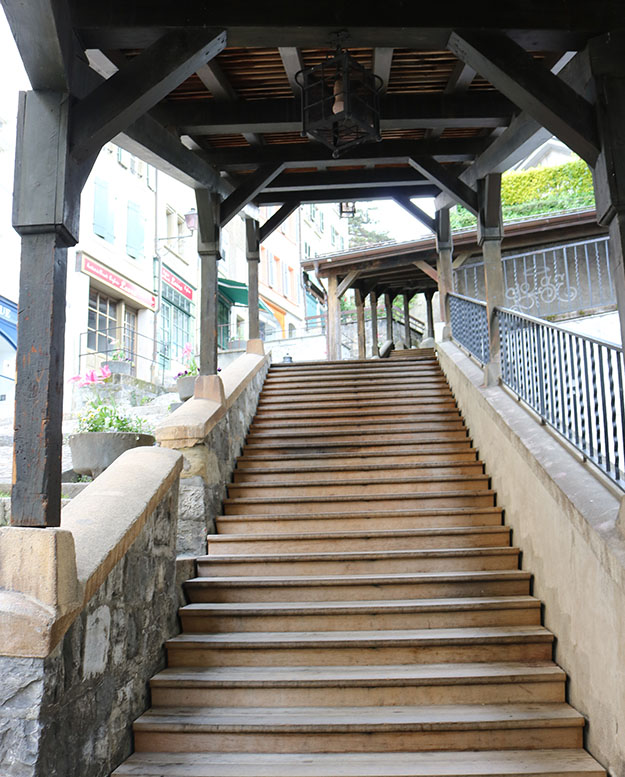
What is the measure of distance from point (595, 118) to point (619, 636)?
2248 mm

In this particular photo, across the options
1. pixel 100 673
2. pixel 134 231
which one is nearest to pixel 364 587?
pixel 100 673

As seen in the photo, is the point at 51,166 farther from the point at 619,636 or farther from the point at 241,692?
the point at 619,636

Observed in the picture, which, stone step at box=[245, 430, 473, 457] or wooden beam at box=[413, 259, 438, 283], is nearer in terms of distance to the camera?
stone step at box=[245, 430, 473, 457]

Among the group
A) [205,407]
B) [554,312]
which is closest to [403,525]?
[205,407]

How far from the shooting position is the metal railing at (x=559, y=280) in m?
9.56

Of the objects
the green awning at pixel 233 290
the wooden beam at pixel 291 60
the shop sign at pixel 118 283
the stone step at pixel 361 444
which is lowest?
the stone step at pixel 361 444

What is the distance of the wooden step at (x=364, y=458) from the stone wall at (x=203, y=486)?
34 centimetres

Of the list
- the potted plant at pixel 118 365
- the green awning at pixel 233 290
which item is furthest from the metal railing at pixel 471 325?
the green awning at pixel 233 290

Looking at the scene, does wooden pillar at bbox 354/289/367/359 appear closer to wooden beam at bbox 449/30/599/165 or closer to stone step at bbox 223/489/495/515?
stone step at bbox 223/489/495/515

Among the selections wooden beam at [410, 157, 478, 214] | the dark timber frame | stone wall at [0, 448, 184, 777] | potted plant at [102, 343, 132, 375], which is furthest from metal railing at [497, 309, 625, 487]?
potted plant at [102, 343, 132, 375]

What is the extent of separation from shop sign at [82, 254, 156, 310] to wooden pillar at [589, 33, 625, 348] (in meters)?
11.6

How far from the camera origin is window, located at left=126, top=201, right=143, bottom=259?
49.8ft

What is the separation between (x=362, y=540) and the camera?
178 inches

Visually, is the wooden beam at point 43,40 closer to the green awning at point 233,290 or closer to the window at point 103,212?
the window at point 103,212
